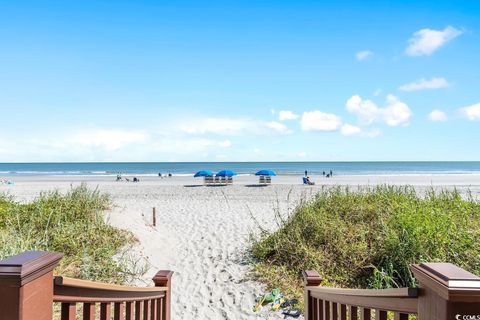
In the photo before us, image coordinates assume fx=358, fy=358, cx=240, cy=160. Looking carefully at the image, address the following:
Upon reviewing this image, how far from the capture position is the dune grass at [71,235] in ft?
19.8

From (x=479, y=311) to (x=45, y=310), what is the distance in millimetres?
1524

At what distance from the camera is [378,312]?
5.64ft

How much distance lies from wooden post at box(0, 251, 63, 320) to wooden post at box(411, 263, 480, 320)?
1377 millimetres

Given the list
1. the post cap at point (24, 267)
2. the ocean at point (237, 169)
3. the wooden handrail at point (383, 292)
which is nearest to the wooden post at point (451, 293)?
the wooden handrail at point (383, 292)

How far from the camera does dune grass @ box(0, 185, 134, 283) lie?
6045 mm

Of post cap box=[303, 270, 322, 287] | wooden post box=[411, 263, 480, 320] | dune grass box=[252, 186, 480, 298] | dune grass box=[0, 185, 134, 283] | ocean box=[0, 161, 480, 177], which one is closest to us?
wooden post box=[411, 263, 480, 320]

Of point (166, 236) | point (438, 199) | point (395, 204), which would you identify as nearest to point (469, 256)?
point (395, 204)

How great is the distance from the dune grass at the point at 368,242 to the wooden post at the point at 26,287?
14.8 ft

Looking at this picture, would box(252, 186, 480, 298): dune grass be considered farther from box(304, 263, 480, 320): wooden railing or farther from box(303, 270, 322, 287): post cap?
box(304, 263, 480, 320): wooden railing

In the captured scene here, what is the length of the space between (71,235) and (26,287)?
660 centimetres

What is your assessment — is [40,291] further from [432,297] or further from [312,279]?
[312,279]

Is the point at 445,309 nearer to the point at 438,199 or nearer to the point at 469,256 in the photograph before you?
the point at 469,256

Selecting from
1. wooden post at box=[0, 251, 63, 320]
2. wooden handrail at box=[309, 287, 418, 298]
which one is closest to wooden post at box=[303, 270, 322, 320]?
wooden handrail at box=[309, 287, 418, 298]

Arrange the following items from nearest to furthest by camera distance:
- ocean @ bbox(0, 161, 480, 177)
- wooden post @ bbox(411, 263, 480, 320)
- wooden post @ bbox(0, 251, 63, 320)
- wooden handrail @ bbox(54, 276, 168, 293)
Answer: wooden post @ bbox(411, 263, 480, 320), wooden post @ bbox(0, 251, 63, 320), wooden handrail @ bbox(54, 276, 168, 293), ocean @ bbox(0, 161, 480, 177)
